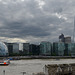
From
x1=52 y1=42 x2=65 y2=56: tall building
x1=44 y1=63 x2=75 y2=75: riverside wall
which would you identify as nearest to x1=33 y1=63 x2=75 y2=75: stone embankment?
x1=44 y1=63 x2=75 y2=75: riverside wall

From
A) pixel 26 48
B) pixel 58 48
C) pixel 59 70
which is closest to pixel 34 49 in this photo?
pixel 26 48

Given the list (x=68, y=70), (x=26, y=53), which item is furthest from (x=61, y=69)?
(x=26, y=53)

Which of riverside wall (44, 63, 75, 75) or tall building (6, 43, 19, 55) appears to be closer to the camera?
riverside wall (44, 63, 75, 75)

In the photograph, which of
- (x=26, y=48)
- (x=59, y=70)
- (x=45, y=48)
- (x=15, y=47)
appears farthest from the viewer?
(x=15, y=47)

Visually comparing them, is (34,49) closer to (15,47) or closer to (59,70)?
(15,47)

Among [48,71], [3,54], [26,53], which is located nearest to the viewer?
[48,71]

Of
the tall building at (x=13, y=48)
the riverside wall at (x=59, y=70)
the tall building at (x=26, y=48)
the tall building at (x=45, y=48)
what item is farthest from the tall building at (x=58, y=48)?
the riverside wall at (x=59, y=70)

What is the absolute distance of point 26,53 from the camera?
130 meters

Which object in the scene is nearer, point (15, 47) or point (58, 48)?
point (58, 48)

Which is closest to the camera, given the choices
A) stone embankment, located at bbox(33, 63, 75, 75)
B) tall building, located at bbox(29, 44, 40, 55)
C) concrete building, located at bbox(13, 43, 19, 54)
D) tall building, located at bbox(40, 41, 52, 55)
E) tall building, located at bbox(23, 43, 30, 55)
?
stone embankment, located at bbox(33, 63, 75, 75)

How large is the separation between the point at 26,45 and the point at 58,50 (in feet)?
88.1

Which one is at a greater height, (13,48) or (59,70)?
(59,70)

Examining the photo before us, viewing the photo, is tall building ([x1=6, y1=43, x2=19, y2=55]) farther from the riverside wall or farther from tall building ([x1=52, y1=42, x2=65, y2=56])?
the riverside wall

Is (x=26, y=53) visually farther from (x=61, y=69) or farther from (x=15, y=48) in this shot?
(x=61, y=69)
